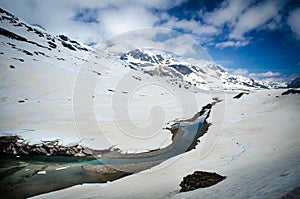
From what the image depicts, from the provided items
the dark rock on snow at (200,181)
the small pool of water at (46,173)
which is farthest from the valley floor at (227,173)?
the small pool of water at (46,173)

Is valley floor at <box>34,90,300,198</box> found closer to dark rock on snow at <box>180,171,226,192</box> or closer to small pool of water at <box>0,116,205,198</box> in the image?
dark rock on snow at <box>180,171,226,192</box>

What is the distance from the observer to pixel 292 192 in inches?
212

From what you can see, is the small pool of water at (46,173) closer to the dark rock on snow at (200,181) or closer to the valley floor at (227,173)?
the valley floor at (227,173)

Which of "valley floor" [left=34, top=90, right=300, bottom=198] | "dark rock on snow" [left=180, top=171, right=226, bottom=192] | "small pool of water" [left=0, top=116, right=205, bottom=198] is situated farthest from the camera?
Answer: "small pool of water" [left=0, top=116, right=205, bottom=198]

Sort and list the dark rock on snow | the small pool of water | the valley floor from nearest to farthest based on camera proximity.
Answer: the valley floor, the dark rock on snow, the small pool of water

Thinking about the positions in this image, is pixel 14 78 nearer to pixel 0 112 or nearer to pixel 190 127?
pixel 0 112

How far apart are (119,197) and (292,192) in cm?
893

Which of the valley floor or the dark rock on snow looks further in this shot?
the dark rock on snow

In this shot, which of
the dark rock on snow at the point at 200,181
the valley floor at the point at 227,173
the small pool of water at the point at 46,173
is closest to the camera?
the valley floor at the point at 227,173

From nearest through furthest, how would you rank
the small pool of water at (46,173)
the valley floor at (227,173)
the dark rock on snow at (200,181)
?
the valley floor at (227,173) → the dark rock on snow at (200,181) → the small pool of water at (46,173)

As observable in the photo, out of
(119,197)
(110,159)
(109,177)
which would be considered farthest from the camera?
(110,159)

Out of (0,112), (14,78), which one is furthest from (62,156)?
(14,78)

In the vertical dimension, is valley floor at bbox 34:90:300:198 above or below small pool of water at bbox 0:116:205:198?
below

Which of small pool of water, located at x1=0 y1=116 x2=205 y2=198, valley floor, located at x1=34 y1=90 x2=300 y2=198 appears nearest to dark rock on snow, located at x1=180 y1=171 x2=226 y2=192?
valley floor, located at x1=34 y1=90 x2=300 y2=198
